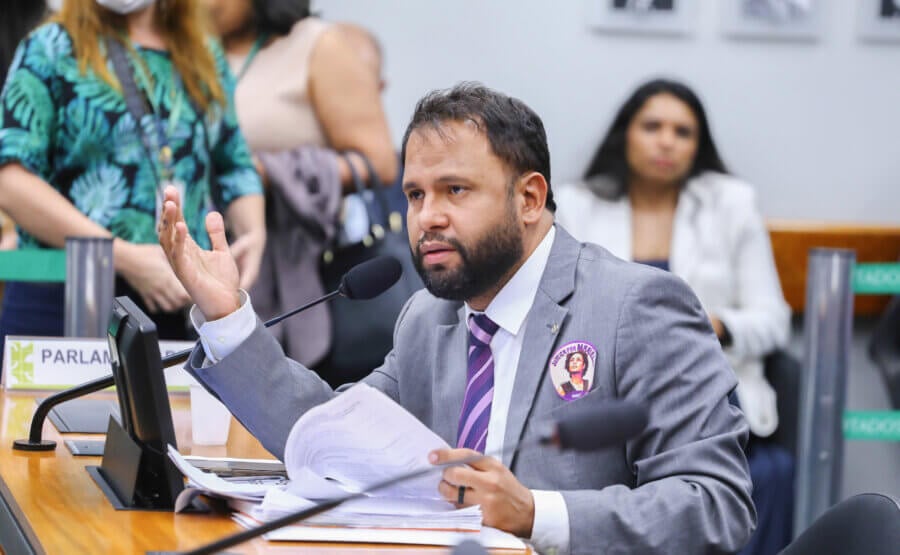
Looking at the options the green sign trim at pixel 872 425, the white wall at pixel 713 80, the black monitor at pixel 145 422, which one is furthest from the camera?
the white wall at pixel 713 80

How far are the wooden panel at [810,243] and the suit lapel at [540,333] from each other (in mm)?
2820

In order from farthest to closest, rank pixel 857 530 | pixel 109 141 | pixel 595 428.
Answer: pixel 109 141
pixel 857 530
pixel 595 428

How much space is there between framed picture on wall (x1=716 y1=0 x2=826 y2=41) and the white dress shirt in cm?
293

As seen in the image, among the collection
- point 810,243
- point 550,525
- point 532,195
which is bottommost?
point 810,243

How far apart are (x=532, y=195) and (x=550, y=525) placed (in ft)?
1.94

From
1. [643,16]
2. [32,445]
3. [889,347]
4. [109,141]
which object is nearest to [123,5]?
[109,141]

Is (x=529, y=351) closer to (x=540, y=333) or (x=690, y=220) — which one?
(x=540, y=333)

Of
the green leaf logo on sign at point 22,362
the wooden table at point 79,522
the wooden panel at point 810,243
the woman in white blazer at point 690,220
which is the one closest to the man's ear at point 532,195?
the wooden table at point 79,522

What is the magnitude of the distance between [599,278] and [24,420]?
1.03 m

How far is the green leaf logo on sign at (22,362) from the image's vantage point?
2652 mm

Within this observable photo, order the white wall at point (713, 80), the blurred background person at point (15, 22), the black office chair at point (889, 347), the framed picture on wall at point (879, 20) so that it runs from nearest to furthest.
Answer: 1. the blurred background person at point (15, 22)
2. the black office chair at point (889, 347)
3. the white wall at point (713, 80)
4. the framed picture on wall at point (879, 20)

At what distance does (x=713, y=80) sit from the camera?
485cm

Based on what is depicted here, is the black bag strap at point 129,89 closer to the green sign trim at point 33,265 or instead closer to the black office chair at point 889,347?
the green sign trim at point 33,265

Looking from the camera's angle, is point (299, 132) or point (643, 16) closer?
point (299, 132)
